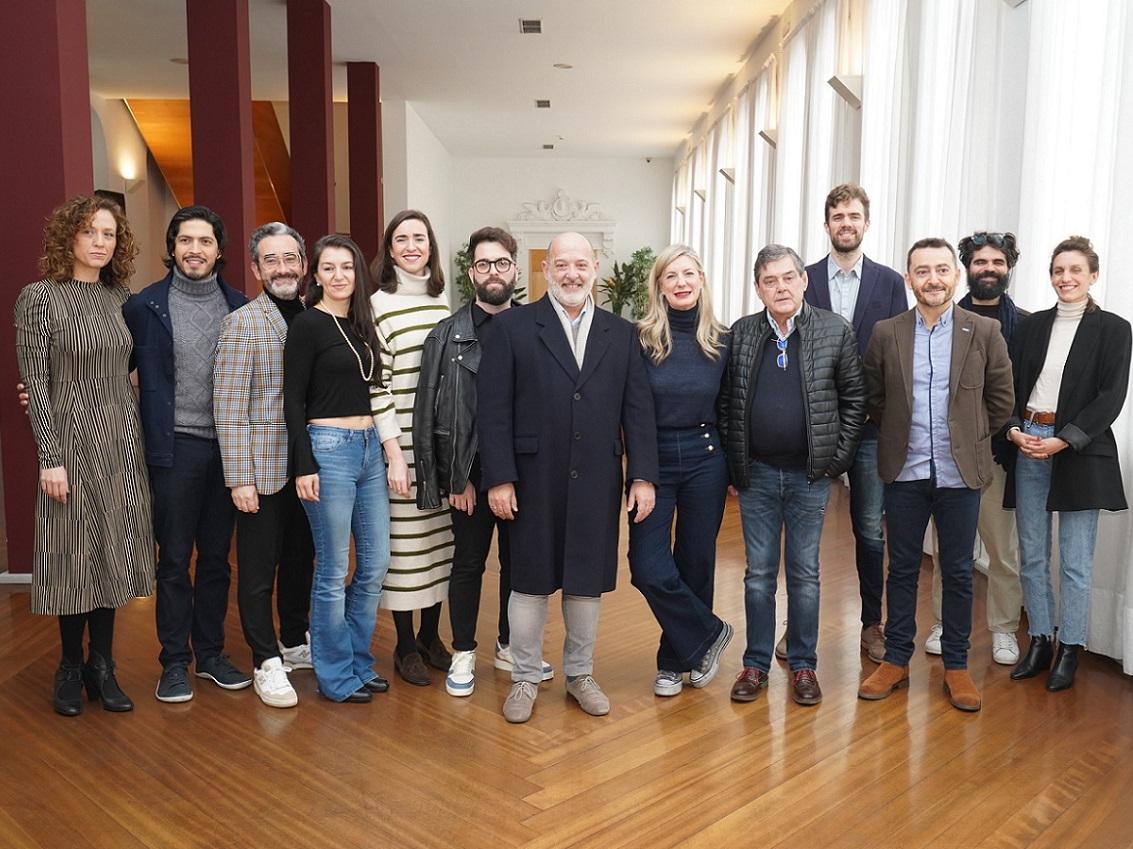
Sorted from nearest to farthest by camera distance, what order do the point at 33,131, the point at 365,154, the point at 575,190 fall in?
1. the point at 33,131
2. the point at 365,154
3. the point at 575,190

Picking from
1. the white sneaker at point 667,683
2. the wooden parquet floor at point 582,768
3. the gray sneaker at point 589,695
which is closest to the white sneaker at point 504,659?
the wooden parquet floor at point 582,768

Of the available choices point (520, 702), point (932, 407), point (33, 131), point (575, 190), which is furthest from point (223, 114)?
point (575, 190)

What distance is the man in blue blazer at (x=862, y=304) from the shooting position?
4.04 meters

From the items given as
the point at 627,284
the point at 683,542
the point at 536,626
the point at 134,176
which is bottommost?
the point at 536,626

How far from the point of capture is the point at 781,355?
353 cm

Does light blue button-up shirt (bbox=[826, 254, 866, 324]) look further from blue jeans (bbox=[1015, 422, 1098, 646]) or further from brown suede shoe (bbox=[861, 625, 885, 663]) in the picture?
brown suede shoe (bbox=[861, 625, 885, 663])

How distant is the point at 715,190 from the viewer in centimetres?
1467

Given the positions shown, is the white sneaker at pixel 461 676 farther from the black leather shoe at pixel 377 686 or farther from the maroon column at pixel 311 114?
the maroon column at pixel 311 114

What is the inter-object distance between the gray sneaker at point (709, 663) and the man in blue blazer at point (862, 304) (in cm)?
48

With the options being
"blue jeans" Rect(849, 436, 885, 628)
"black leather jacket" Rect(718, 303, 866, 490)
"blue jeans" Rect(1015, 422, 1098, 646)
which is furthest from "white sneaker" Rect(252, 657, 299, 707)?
"blue jeans" Rect(1015, 422, 1098, 646)

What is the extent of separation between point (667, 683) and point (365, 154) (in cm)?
963

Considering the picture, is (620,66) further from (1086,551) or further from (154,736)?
(154,736)

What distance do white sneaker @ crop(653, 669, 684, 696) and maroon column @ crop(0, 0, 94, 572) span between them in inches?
137

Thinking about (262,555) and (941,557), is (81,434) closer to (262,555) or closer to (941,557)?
(262,555)
